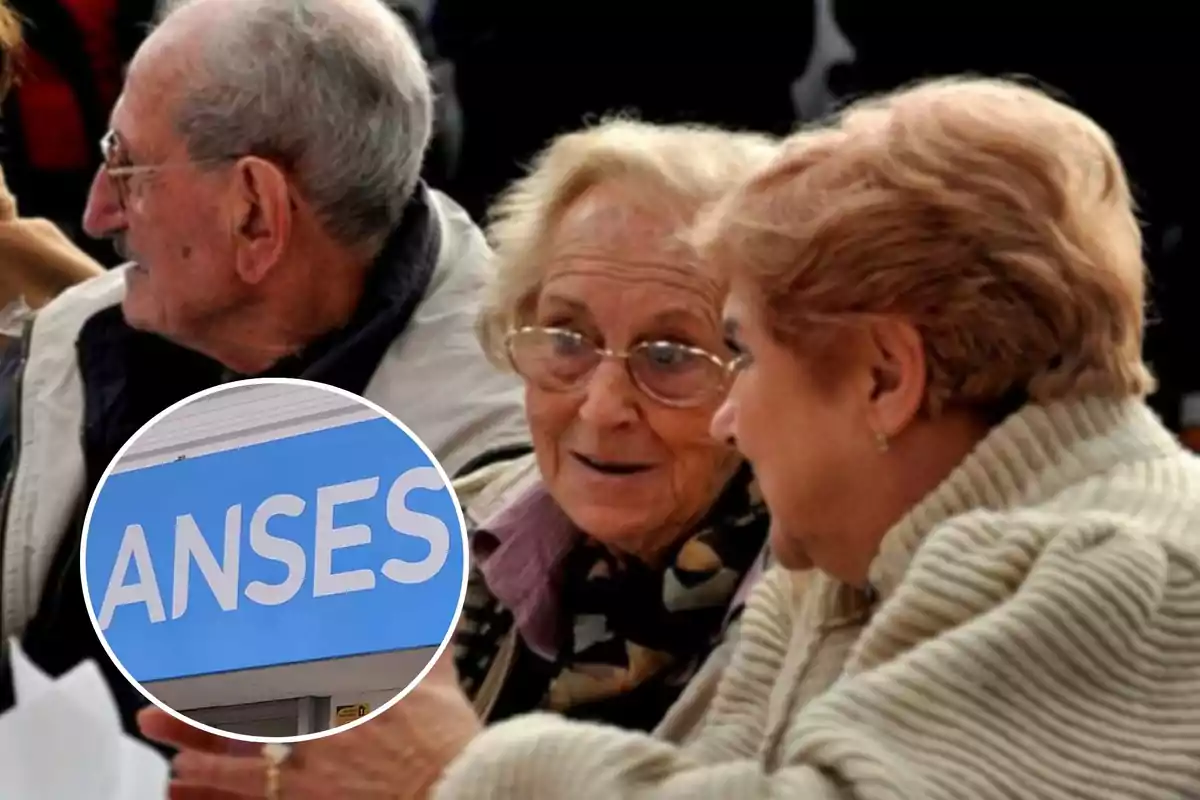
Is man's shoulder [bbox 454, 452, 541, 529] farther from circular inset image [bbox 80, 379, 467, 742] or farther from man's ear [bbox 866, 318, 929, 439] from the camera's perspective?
man's ear [bbox 866, 318, 929, 439]

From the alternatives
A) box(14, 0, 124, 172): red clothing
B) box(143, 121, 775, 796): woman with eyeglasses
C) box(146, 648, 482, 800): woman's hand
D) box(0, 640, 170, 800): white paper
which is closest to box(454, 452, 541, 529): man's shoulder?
box(143, 121, 775, 796): woman with eyeglasses

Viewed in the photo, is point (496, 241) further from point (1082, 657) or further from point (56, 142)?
point (1082, 657)

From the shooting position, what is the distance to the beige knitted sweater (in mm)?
840

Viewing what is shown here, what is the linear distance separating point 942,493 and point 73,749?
0.63m

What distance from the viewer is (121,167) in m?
1.37

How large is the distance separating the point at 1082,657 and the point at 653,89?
2.72 ft

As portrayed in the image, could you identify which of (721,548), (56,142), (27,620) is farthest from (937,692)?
(56,142)

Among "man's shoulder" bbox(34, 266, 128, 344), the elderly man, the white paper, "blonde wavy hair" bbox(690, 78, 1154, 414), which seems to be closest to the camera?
"blonde wavy hair" bbox(690, 78, 1154, 414)

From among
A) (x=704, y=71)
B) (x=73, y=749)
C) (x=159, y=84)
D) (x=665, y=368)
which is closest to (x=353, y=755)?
(x=73, y=749)

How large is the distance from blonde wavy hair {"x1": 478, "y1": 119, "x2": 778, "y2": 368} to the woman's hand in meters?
0.30

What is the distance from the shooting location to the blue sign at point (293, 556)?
1.06 m

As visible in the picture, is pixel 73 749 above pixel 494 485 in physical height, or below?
below

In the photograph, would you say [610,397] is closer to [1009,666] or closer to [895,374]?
[895,374]

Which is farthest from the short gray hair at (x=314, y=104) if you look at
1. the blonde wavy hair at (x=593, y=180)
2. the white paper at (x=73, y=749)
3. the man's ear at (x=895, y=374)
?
the man's ear at (x=895, y=374)
